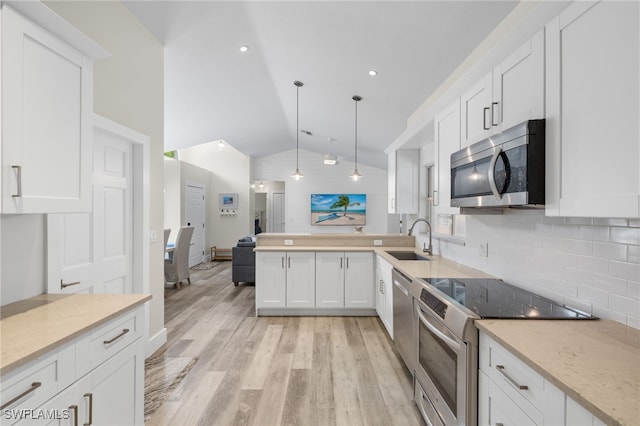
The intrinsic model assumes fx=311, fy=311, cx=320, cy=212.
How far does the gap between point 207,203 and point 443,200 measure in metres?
7.57

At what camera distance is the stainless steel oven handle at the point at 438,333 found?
4.79 feet

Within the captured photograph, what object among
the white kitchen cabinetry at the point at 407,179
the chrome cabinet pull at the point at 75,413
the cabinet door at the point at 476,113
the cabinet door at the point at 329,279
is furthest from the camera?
the white kitchen cabinetry at the point at 407,179

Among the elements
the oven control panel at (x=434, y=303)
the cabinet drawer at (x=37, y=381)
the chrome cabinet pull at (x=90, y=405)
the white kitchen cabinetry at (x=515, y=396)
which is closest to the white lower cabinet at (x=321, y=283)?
the oven control panel at (x=434, y=303)

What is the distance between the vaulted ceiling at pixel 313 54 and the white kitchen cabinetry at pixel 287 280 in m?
2.20

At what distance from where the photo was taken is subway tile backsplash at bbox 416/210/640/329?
4.22 ft

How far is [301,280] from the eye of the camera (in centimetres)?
390

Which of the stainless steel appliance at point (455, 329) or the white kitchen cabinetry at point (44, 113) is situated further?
the stainless steel appliance at point (455, 329)

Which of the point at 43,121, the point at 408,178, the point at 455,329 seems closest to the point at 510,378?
the point at 455,329

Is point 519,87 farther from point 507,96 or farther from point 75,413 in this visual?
point 75,413

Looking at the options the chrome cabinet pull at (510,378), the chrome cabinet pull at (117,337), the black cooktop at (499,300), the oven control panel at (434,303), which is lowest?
the chrome cabinet pull at (510,378)

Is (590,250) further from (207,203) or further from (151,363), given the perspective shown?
(207,203)

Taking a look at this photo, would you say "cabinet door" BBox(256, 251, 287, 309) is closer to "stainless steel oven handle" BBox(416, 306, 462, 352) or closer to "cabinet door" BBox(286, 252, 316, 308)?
"cabinet door" BBox(286, 252, 316, 308)

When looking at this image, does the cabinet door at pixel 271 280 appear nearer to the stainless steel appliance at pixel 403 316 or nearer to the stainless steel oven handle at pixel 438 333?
the stainless steel appliance at pixel 403 316

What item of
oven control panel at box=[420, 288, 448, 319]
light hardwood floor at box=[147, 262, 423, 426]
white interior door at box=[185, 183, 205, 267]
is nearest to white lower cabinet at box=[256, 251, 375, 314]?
light hardwood floor at box=[147, 262, 423, 426]
